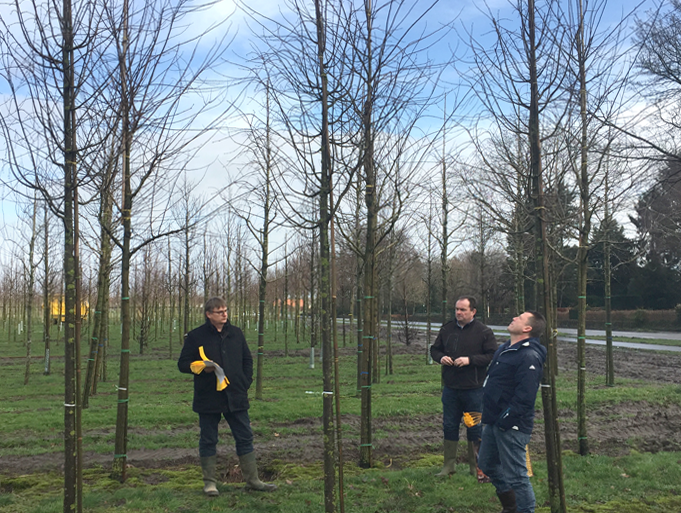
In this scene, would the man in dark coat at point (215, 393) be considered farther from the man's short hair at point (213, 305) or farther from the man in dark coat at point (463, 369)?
the man in dark coat at point (463, 369)

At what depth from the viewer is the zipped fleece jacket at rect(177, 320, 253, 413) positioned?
4.95m

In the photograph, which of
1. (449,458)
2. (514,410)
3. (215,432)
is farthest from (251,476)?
(514,410)

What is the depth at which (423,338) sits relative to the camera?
31203 millimetres

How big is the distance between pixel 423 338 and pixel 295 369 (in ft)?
51.2

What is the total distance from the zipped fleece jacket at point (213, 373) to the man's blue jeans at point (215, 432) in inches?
3.6

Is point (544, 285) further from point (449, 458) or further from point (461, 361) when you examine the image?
point (449, 458)

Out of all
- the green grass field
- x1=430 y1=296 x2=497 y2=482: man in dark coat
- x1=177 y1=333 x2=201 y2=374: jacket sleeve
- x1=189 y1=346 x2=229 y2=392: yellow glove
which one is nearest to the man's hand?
x1=430 y1=296 x2=497 y2=482: man in dark coat

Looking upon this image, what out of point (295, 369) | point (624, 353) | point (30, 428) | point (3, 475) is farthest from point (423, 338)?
point (3, 475)

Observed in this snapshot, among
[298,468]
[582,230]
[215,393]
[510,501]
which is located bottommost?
[298,468]

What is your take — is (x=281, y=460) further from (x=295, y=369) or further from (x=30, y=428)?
(x=295, y=369)

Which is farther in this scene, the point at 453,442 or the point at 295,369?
the point at 295,369

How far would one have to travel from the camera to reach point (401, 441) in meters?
7.29

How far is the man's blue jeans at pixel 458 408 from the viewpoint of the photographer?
5.29m

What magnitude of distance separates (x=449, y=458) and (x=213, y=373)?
2.60 meters
